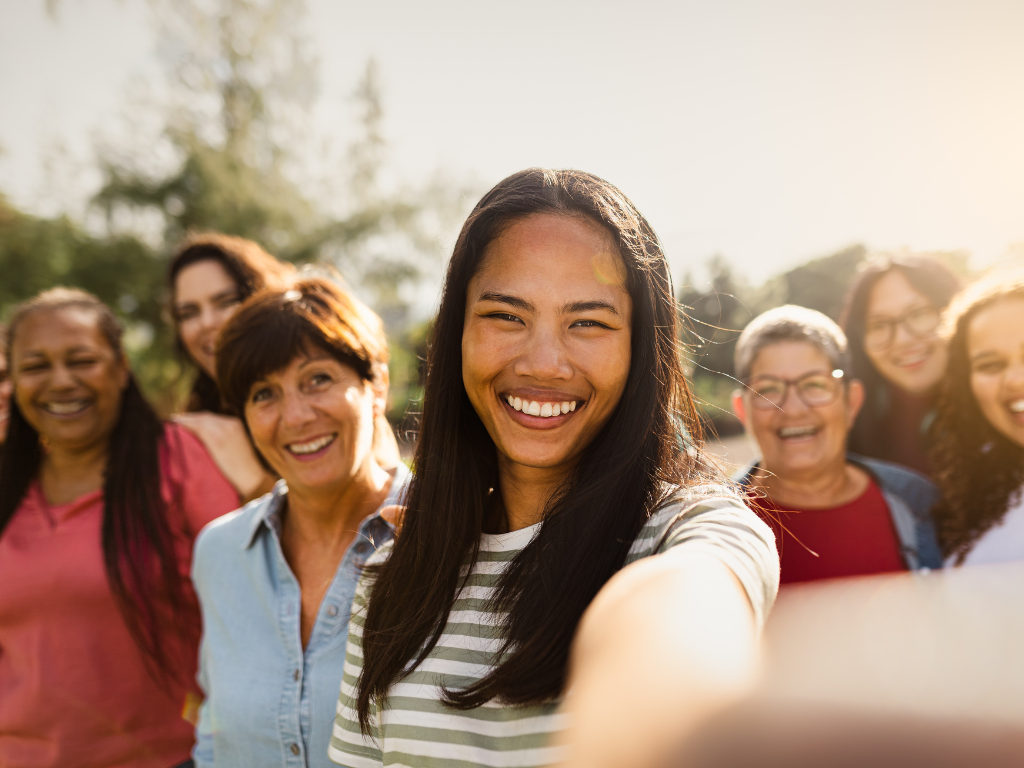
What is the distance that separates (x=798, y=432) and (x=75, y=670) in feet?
9.59

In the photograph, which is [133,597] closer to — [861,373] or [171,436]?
[171,436]

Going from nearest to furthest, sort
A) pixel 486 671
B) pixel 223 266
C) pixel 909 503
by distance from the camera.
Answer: pixel 486 671
pixel 909 503
pixel 223 266

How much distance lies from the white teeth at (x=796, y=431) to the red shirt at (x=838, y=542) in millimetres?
262

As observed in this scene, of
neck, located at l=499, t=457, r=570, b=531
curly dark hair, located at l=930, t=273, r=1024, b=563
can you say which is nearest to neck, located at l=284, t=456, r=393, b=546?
neck, located at l=499, t=457, r=570, b=531

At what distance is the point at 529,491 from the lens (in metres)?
1.57

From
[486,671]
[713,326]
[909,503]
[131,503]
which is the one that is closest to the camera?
[486,671]

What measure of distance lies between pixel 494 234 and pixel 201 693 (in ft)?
7.68

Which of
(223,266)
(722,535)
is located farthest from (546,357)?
(223,266)

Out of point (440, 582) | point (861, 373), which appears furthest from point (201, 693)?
point (861, 373)

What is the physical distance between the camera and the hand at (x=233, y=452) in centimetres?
300

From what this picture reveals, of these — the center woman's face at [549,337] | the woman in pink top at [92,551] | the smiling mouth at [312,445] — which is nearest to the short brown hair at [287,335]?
the smiling mouth at [312,445]

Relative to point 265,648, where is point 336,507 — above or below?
above

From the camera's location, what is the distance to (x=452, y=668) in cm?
137

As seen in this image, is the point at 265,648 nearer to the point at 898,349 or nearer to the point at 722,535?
the point at 722,535
